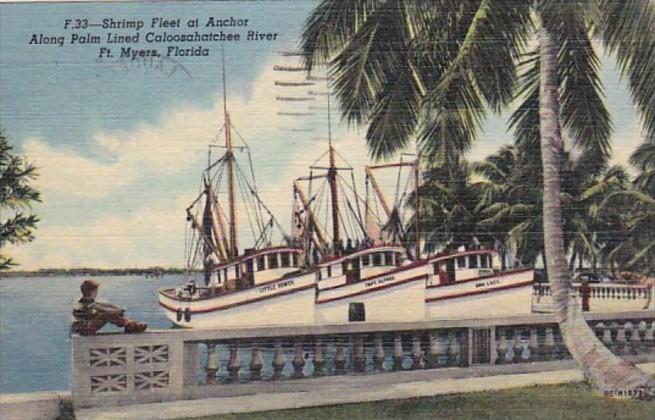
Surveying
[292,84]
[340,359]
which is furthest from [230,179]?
[340,359]

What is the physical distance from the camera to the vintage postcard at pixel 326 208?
19.1ft

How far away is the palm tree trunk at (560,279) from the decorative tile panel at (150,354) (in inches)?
91.0

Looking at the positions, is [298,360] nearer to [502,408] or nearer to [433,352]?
[433,352]

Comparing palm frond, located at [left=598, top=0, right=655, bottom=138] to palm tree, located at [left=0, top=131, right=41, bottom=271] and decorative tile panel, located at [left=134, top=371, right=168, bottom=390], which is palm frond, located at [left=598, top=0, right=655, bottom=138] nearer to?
decorative tile panel, located at [left=134, top=371, right=168, bottom=390]

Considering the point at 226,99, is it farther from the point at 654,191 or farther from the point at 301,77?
the point at 654,191

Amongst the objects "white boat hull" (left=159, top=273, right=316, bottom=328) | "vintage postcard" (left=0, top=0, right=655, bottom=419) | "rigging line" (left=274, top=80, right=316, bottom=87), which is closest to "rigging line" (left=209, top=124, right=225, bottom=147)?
"vintage postcard" (left=0, top=0, right=655, bottom=419)

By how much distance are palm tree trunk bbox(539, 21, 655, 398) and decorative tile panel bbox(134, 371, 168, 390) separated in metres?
2.34

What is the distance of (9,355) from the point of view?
5836 millimetres

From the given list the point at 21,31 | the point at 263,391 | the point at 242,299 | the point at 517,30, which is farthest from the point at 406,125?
the point at 21,31

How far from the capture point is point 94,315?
582cm

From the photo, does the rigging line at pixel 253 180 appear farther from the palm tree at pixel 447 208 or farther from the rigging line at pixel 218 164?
the palm tree at pixel 447 208

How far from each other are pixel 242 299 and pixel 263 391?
21.9 inches

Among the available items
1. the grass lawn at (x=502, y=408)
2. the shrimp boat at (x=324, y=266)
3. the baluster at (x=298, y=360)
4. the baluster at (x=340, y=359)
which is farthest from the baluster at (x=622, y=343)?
the baluster at (x=298, y=360)

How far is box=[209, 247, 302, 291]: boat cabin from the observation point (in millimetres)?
5883
